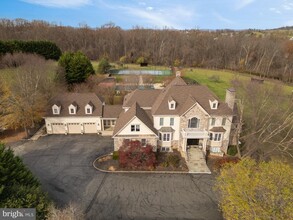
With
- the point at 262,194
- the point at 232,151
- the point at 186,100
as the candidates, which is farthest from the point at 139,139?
the point at 262,194

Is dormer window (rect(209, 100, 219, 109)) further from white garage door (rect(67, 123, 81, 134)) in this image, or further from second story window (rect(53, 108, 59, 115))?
second story window (rect(53, 108, 59, 115))

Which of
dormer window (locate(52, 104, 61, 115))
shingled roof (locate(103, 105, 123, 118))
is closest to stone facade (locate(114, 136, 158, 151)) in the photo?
shingled roof (locate(103, 105, 123, 118))

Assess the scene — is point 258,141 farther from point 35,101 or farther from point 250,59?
point 250,59

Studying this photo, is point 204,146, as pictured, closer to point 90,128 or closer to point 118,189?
point 118,189

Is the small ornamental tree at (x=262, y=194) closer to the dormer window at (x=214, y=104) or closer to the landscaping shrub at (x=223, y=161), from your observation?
the landscaping shrub at (x=223, y=161)

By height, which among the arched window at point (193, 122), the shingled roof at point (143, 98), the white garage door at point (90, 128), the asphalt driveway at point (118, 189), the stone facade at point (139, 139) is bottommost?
the asphalt driveway at point (118, 189)

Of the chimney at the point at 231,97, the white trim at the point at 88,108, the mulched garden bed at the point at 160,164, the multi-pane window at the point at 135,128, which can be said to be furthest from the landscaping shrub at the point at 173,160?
the white trim at the point at 88,108

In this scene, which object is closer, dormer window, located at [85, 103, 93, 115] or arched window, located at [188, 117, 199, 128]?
arched window, located at [188, 117, 199, 128]
